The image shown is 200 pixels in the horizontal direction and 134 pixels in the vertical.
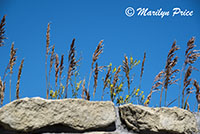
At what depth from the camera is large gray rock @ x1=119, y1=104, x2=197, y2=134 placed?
8.64 feet

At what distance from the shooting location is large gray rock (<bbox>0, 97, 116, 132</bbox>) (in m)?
2.31

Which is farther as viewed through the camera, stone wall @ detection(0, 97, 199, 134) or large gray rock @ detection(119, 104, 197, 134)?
large gray rock @ detection(119, 104, 197, 134)

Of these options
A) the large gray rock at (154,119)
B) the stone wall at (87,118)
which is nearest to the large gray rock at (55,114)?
the stone wall at (87,118)

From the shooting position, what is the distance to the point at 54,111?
2.40 m

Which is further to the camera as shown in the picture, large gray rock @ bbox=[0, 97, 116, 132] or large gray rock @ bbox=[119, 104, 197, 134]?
large gray rock @ bbox=[119, 104, 197, 134]

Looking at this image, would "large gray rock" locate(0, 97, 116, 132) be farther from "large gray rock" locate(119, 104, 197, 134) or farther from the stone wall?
"large gray rock" locate(119, 104, 197, 134)

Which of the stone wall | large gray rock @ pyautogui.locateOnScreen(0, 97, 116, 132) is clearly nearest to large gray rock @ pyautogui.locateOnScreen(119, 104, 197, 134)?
the stone wall

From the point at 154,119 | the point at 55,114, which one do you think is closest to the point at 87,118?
the point at 55,114

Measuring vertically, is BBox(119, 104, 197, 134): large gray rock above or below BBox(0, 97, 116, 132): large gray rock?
below

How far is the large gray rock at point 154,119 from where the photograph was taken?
2635 millimetres

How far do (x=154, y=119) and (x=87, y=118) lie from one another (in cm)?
67

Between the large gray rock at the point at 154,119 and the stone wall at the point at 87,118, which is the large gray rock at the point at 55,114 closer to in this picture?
the stone wall at the point at 87,118

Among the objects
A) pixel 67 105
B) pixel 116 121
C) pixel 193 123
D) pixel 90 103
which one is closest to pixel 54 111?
pixel 67 105

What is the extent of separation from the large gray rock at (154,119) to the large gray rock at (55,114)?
161 millimetres
